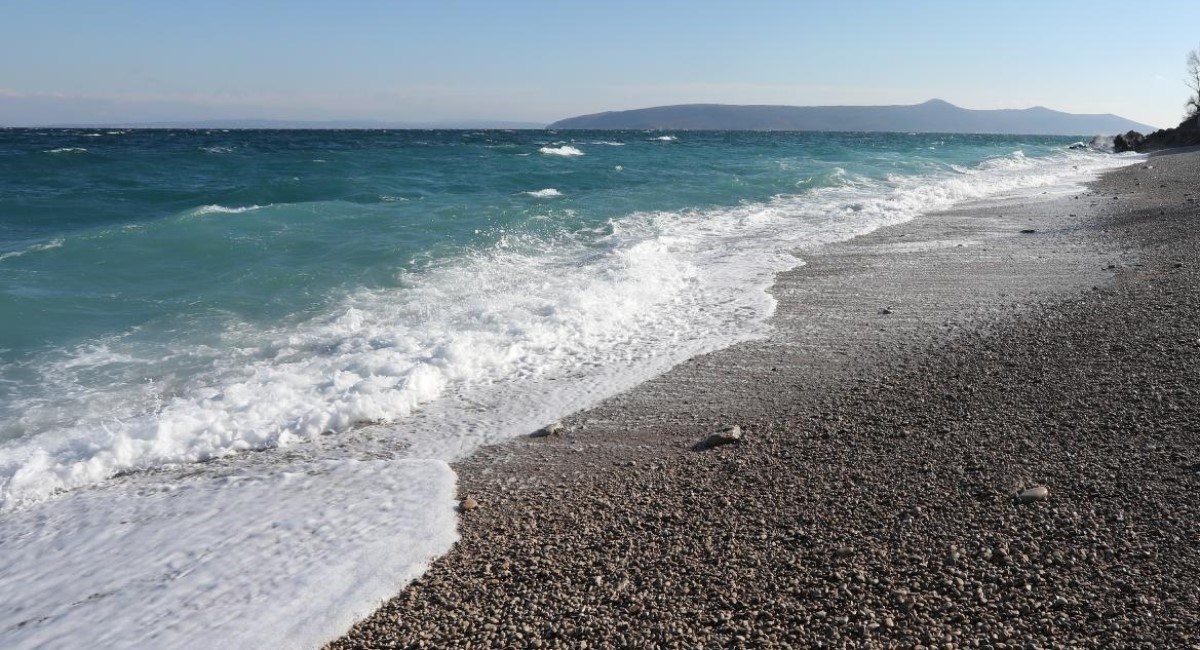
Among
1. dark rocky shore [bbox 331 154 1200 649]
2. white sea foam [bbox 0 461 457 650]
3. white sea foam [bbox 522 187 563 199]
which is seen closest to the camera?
dark rocky shore [bbox 331 154 1200 649]

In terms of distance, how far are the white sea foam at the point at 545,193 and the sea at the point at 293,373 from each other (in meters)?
3.94

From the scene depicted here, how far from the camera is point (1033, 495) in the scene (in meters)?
3.75

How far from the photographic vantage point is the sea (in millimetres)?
3477

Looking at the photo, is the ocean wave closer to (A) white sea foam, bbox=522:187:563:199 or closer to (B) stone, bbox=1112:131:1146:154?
(A) white sea foam, bbox=522:187:563:199

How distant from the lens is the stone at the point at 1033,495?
3.72 metres

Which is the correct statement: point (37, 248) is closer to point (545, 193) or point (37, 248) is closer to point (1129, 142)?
point (545, 193)

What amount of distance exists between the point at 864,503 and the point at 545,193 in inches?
757

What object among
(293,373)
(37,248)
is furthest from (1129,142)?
(293,373)

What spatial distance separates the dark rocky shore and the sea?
1.55 ft

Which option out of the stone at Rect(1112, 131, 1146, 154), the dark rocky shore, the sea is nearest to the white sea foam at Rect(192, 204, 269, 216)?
the sea

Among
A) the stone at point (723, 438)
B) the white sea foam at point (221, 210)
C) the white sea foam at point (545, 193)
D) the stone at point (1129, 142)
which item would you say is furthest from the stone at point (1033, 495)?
the stone at point (1129, 142)

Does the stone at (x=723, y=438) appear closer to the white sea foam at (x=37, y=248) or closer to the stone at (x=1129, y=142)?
the white sea foam at (x=37, y=248)

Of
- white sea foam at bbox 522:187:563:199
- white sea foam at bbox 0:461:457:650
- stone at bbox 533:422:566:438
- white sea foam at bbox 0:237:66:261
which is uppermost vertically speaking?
Answer: white sea foam at bbox 522:187:563:199

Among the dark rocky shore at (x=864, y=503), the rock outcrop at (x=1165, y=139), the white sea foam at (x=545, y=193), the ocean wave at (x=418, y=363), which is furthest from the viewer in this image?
the rock outcrop at (x=1165, y=139)
